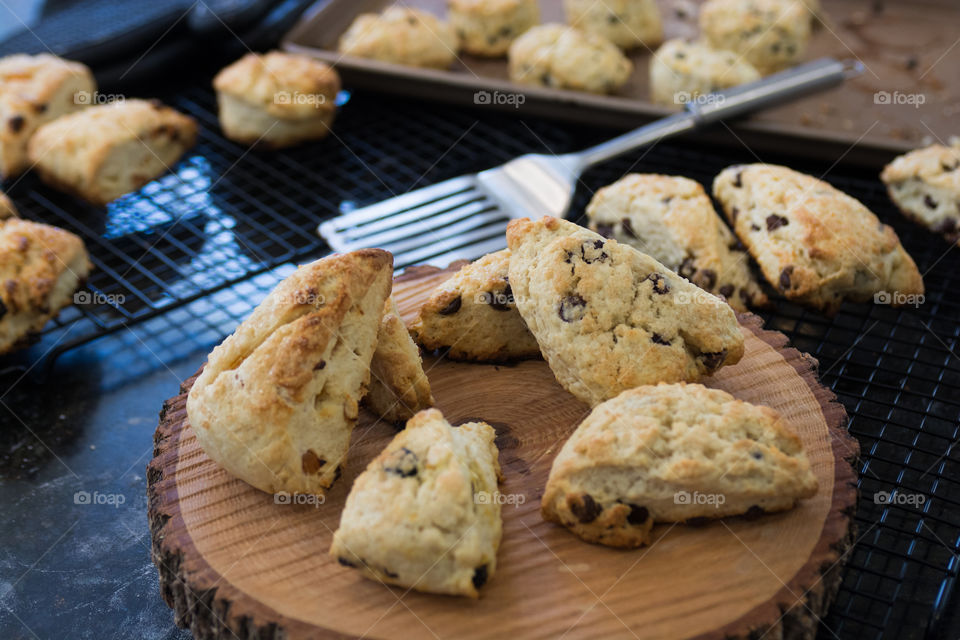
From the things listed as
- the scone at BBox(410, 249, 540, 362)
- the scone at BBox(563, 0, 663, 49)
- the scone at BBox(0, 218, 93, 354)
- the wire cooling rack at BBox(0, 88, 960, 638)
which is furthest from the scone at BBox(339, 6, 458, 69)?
the scone at BBox(410, 249, 540, 362)

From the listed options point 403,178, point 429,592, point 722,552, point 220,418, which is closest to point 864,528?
point 722,552

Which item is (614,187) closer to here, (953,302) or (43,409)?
(953,302)

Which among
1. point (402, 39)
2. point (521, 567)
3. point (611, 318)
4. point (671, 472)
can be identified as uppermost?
point (402, 39)

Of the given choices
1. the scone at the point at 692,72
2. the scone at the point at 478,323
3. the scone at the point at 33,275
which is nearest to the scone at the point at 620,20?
the scone at the point at 692,72

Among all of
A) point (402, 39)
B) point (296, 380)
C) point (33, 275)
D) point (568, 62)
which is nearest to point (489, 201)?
point (568, 62)

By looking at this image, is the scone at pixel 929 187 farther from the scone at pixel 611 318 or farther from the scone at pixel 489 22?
the scone at pixel 489 22

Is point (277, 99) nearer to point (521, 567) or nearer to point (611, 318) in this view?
point (611, 318)
